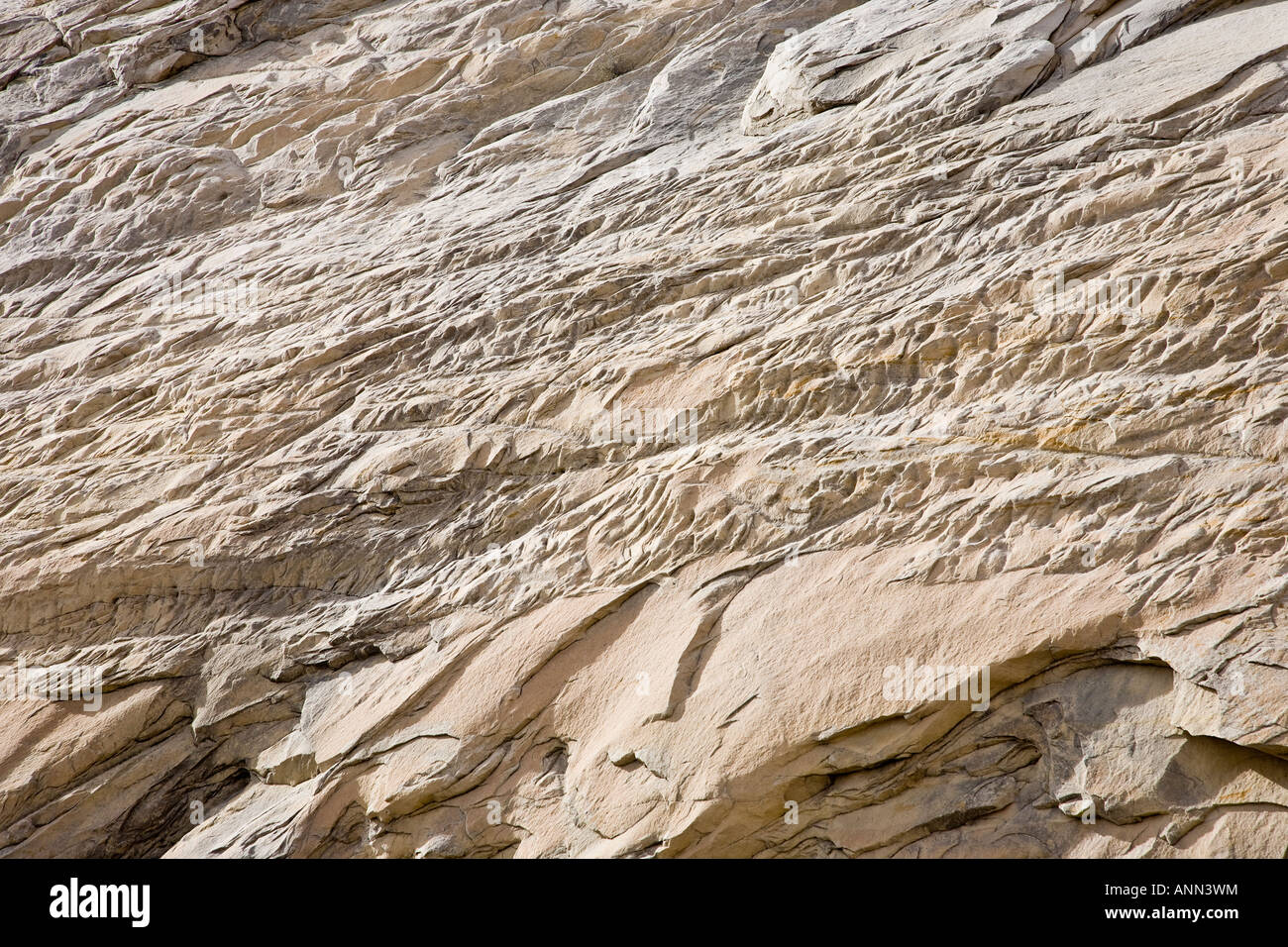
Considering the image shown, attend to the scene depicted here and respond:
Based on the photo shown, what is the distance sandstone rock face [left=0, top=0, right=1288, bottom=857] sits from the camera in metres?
6.23

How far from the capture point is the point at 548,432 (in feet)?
29.0

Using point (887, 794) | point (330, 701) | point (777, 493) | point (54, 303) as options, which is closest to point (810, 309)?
point (777, 493)

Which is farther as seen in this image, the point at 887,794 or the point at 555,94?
the point at 555,94

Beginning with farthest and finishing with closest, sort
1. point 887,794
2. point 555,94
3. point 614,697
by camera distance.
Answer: point 555,94 → point 614,697 → point 887,794

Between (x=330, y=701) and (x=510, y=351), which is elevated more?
(x=510, y=351)

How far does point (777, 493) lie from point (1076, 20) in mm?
6522

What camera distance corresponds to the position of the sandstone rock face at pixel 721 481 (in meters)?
6.23

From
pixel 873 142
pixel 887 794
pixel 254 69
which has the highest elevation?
pixel 254 69

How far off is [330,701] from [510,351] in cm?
371

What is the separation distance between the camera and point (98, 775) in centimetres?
828

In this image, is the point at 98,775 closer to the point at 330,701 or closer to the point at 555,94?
the point at 330,701

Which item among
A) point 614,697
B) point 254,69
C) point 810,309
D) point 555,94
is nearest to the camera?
point 614,697

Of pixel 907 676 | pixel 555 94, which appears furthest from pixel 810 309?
pixel 555 94

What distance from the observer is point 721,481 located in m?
7.81
